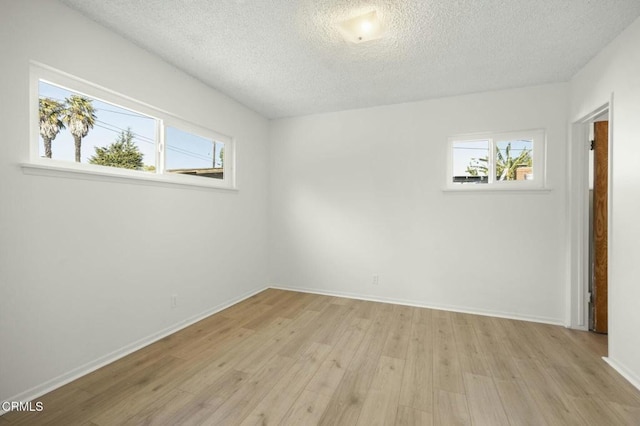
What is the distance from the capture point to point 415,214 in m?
3.52

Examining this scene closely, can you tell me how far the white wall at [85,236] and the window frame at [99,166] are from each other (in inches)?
2.0

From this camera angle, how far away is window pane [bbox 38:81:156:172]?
191 centimetres

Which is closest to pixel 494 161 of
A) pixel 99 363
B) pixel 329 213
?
pixel 329 213

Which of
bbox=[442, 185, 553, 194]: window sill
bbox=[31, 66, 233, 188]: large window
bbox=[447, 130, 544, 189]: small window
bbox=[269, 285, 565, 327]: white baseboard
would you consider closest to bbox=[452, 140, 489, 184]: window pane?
bbox=[447, 130, 544, 189]: small window

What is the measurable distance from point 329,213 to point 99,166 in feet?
8.74

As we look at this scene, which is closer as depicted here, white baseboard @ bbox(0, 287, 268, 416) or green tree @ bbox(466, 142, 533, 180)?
white baseboard @ bbox(0, 287, 268, 416)

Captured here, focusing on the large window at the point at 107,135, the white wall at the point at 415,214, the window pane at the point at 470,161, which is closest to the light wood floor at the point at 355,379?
the white wall at the point at 415,214

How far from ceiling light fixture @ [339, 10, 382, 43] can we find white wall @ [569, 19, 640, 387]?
6.17 ft

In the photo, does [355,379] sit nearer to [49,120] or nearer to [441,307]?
[441,307]

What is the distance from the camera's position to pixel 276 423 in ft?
5.11

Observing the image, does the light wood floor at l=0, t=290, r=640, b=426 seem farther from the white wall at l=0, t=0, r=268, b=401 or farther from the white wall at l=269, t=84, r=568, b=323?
the white wall at l=269, t=84, r=568, b=323

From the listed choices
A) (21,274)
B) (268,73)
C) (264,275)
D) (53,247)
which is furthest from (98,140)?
(264,275)

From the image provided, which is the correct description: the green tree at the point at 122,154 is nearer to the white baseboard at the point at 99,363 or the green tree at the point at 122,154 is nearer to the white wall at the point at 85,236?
the white wall at the point at 85,236

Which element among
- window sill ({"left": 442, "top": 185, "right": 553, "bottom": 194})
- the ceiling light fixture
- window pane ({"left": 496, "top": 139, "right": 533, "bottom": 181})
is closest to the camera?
the ceiling light fixture
